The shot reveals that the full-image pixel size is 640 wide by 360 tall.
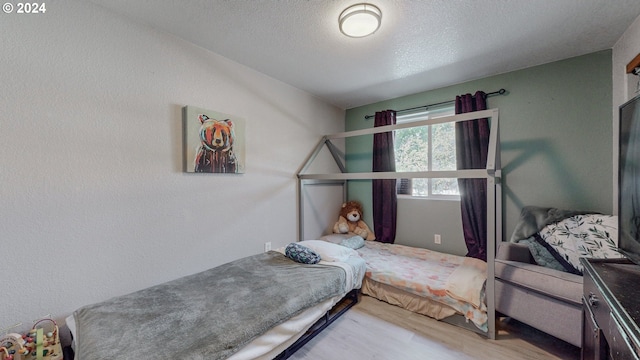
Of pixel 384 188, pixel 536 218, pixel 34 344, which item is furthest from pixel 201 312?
pixel 536 218

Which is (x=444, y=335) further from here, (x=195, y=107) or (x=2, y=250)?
(x=2, y=250)

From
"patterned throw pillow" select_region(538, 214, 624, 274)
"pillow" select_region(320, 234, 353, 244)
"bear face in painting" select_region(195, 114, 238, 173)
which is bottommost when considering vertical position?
"pillow" select_region(320, 234, 353, 244)

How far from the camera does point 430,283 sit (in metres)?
2.11

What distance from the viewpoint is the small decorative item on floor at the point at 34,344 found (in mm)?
1159

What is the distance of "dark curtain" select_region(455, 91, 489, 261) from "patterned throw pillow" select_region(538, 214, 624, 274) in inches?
27.4

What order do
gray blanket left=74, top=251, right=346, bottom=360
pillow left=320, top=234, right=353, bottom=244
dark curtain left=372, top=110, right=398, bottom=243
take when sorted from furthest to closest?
1. dark curtain left=372, top=110, right=398, bottom=243
2. pillow left=320, top=234, right=353, bottom=244
3. gray blanket left=74, top=251, right=346, bottom=360

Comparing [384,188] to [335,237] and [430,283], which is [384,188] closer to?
[335,237]

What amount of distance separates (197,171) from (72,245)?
88 centimetres

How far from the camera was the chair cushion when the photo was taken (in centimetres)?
149

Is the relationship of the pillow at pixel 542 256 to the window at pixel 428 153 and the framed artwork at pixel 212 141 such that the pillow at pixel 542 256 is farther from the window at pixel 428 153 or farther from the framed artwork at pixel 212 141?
the framed artwork at pixel 212 141

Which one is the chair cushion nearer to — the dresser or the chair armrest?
the chair armrest

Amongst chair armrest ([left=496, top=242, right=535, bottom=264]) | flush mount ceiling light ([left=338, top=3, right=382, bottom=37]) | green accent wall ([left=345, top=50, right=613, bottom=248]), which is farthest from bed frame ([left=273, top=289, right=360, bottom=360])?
flush mount ceiling light ([left=338, top=3, right=382, bottom=37])

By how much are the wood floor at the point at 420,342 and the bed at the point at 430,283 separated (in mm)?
139

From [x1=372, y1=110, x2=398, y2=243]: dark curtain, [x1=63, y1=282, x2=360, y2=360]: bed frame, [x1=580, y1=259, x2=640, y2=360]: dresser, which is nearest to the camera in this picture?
[x1=580, y1=259, x2=640, y2=360]: dresser
